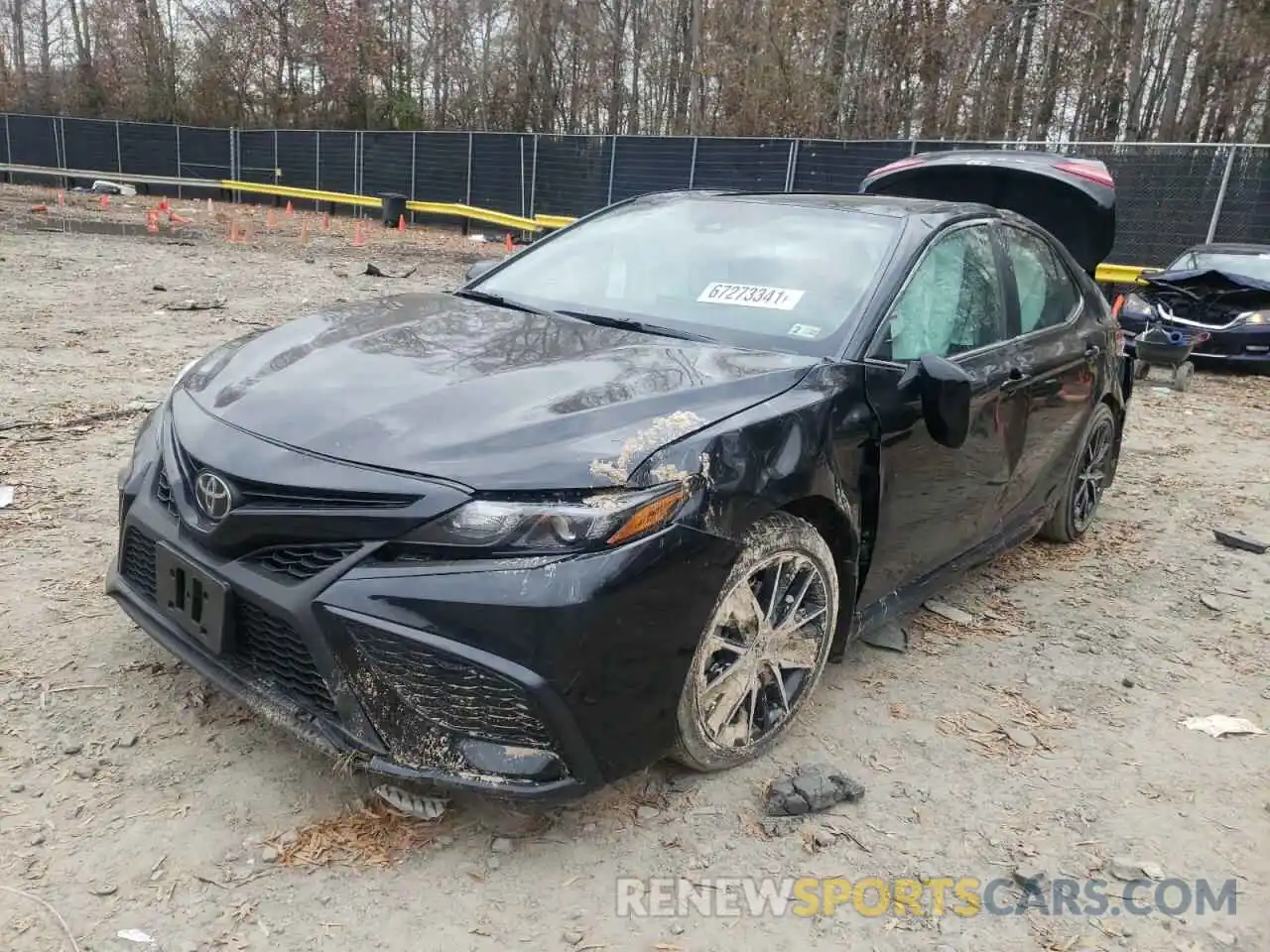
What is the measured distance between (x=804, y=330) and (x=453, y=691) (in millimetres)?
1610

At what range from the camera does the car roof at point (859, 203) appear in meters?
3.63

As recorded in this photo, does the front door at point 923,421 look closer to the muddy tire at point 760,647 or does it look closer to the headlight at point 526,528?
the muddy tire at point 760,647

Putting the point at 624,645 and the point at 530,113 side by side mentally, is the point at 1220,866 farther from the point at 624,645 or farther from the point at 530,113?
the point at 530,113

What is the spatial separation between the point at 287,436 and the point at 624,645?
974 millimetres

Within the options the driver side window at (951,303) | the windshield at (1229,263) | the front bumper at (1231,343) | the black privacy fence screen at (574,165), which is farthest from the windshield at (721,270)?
the windshield at (1229,263)

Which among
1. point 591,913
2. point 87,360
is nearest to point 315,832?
point 591,913

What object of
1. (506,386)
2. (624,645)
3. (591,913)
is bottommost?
(591,913)

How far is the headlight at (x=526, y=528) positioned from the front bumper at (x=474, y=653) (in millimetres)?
40

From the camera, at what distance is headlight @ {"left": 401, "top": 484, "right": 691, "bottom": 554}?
85.5 inches

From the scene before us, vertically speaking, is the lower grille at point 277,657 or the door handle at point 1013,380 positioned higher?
the door handle at point 1013,380

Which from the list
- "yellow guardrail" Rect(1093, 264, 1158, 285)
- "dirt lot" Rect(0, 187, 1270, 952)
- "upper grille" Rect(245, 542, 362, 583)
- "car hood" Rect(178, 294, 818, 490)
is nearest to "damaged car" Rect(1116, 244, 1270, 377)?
"yellow guardrail" Rect(1093, 264, 1158, 285)

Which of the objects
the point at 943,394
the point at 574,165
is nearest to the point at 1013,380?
the point at 943,394

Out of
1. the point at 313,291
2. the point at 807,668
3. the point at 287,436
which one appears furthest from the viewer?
the point at 313,291

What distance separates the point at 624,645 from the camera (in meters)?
2.24
